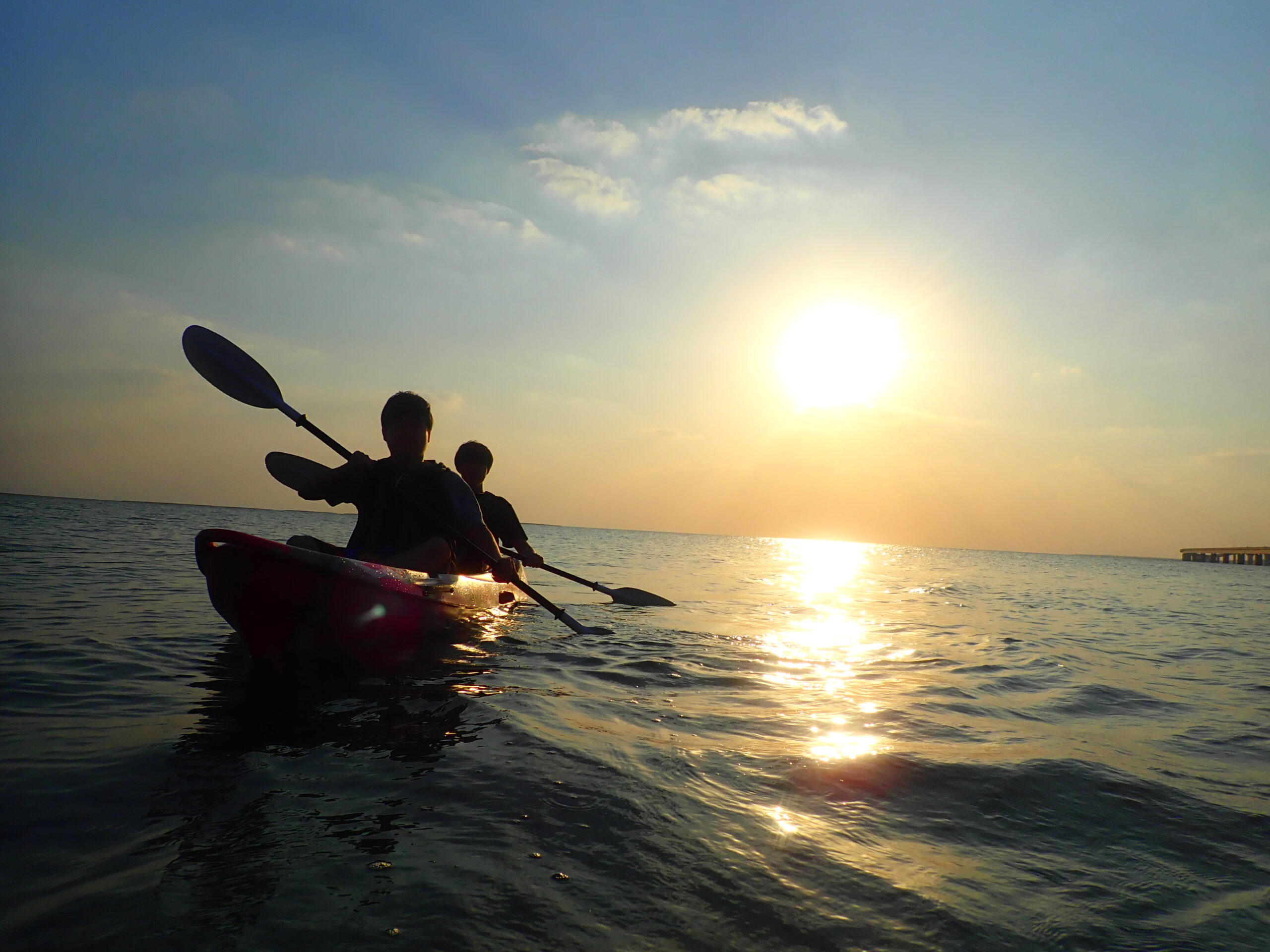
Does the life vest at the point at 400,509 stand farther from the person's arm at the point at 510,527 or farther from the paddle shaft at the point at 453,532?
the person's arm at the point at 510,527

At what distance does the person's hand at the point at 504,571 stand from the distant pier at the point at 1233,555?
10656 centimetres

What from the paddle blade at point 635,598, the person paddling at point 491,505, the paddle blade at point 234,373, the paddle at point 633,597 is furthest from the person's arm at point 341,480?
the paddle blade at point 635,598

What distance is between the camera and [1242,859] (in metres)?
2.58

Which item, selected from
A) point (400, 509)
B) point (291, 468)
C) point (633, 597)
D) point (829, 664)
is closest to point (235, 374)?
point (291, 468)

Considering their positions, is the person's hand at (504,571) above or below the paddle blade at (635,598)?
above

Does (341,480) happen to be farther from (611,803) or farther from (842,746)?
(842,746)

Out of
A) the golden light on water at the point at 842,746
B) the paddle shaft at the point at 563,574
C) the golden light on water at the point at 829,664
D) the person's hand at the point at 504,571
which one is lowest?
the golden light on water at the point at 829,664

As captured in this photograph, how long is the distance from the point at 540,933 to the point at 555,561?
19.0 m

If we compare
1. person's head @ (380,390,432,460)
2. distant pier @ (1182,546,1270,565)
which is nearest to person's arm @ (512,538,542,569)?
person's head @ (380,390,432,460)

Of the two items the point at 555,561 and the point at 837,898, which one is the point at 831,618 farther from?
the point at 555,561

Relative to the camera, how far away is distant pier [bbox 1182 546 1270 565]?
81.8 m

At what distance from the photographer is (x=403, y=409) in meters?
5.59

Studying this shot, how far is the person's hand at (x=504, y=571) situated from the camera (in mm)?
6426

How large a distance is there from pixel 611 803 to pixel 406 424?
395 centimetres
